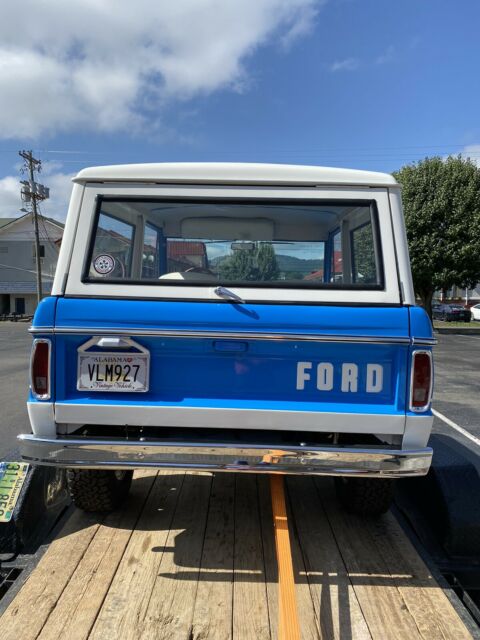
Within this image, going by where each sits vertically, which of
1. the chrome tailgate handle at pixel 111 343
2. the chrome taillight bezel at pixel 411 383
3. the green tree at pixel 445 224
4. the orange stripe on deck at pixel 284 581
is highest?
the green tree at pixel 445 224

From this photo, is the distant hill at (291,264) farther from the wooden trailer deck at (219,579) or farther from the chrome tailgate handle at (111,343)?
the wooden trailer deck at (219,579)

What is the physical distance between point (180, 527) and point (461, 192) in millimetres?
22446

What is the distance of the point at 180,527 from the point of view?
3301mm

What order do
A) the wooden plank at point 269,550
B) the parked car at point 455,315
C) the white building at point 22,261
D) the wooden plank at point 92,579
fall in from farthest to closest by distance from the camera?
the white building at point 22,261 < the parked car at point 455,315 < the wooden plank at point 269,550 < the wooden plank at point 92,579

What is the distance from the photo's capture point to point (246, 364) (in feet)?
8.54

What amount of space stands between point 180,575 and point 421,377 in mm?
1707

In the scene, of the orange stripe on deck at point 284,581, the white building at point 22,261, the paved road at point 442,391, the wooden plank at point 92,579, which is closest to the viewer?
the orange stripe on deck at point 284,581

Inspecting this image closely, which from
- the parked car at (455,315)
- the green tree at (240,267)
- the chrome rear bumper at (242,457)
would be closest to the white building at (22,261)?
the parked car at (455,315)

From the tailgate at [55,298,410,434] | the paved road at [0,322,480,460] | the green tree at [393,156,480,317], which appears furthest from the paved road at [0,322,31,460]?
the green tree at [393,156,480,317]

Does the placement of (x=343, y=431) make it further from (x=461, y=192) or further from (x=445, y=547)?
(x=461, y=192)

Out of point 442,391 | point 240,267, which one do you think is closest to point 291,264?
point 240,267

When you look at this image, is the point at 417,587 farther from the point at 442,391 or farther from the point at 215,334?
the point at 442,391

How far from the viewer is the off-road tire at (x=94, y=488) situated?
127 inches

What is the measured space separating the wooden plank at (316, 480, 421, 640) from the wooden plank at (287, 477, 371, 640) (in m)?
0.04
